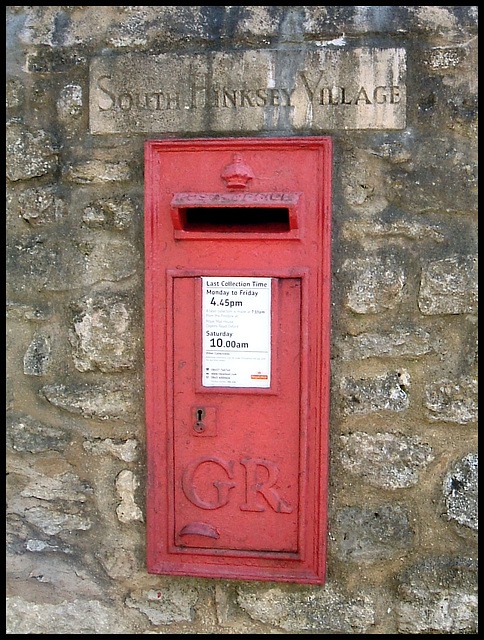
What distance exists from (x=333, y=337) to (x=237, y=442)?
1.56ft

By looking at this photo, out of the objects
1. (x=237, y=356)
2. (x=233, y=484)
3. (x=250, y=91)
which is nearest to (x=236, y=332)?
(x=237, y=356)

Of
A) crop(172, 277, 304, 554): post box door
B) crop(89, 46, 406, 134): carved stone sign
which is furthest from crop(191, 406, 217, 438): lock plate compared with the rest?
crop(89, 46, 406, 134): carved stone sign

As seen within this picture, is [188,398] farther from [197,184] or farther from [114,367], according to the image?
[197,184]

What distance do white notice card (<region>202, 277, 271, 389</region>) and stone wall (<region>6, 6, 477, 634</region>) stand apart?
246 mm

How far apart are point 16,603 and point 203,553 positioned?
2.39ft

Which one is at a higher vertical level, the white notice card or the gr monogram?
the white notice card

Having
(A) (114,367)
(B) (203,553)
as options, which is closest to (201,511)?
(B) (203,553)

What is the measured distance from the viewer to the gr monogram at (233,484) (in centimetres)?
188

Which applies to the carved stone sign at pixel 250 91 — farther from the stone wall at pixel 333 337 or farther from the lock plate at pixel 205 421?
the lock plate at pixel 205 421

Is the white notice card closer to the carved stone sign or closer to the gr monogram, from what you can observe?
the gr monogram

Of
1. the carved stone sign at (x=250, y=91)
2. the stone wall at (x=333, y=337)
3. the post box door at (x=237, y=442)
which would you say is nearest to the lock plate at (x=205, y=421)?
the post box door at (x=237, y=442)

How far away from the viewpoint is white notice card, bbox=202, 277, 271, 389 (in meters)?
1.83

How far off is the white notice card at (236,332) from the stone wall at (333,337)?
0.25 metres
